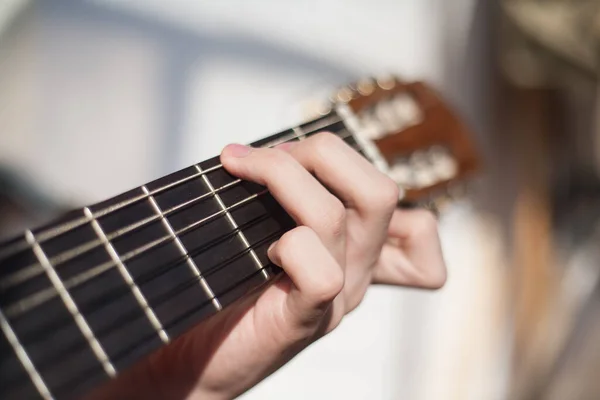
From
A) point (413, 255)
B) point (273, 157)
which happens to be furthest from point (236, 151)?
point (413, 255)

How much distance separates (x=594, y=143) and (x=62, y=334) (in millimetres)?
1212

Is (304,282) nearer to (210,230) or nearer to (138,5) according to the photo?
(210,230)

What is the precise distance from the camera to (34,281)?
0.36 metres

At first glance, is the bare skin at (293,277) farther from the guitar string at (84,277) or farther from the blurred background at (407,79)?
the blurred background at (407,79)

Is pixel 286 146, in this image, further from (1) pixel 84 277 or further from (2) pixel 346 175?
(1) pixel 84 277

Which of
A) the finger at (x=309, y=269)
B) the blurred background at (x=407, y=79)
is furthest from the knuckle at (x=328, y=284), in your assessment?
the blurred background at (x=407, y=79)

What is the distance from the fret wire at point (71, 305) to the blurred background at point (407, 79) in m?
0.49

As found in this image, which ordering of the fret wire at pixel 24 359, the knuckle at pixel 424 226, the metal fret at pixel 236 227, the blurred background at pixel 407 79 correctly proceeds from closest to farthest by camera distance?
the fret wire at pixel 24 359 < the metal fret at pixel 236 227 < the knuckle at pixel 424 226 < the blurred background at pixel 407 79

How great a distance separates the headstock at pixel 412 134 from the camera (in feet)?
2.06

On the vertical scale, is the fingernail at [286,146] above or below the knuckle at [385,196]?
above

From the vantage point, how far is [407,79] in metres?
0.72

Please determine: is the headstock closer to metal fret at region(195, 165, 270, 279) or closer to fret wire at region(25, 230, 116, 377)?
metal fret at region(195, 165, 270, 279)

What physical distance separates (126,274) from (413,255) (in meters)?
0.33

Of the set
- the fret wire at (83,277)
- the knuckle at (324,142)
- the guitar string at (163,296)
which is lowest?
the guitar string at (163,296)
